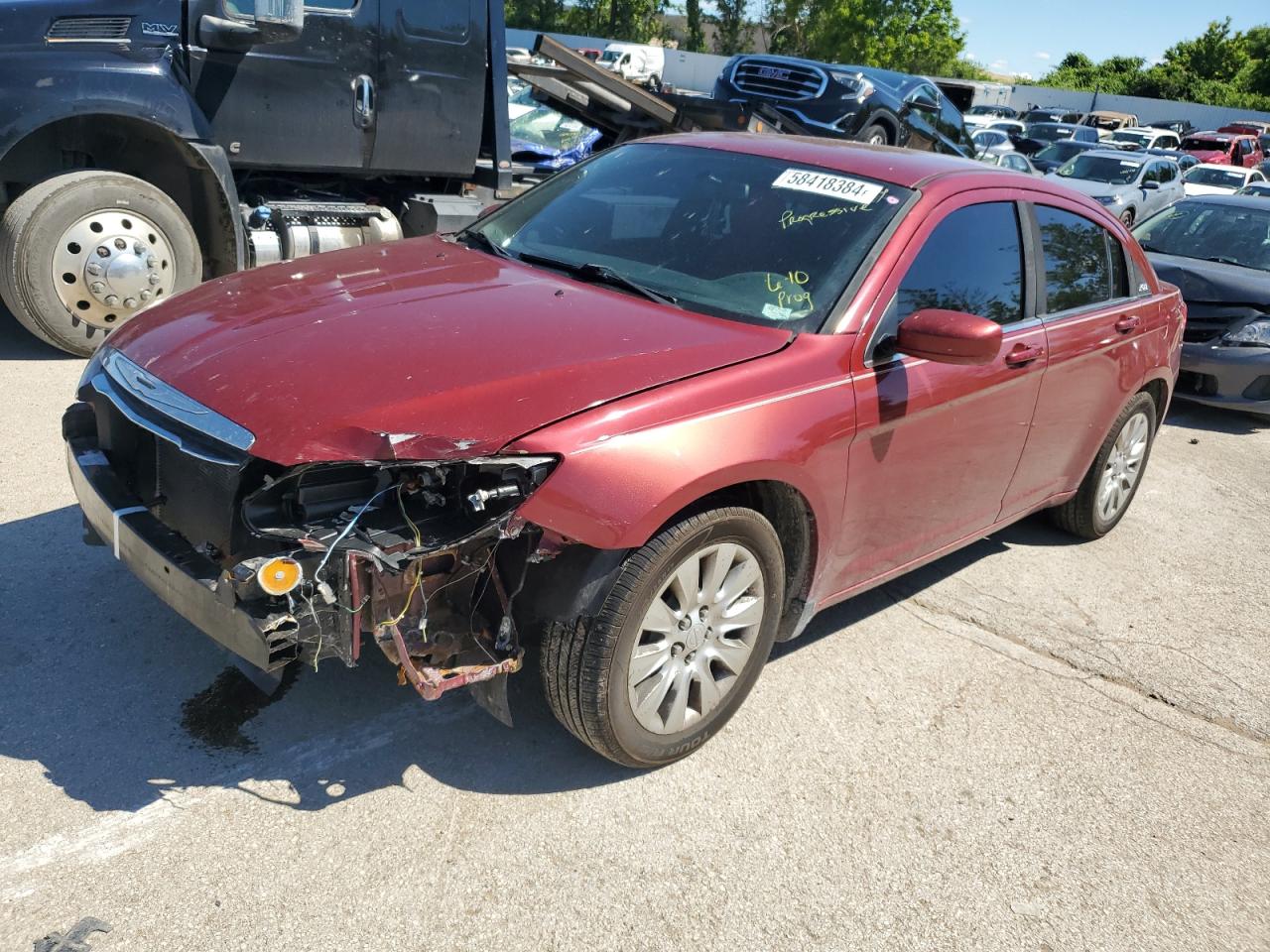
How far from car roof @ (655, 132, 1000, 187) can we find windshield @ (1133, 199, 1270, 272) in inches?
239

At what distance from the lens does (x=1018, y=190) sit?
14.0 ft

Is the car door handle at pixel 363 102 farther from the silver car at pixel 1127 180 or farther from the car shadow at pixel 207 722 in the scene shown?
the silver car at pixel 1127 180

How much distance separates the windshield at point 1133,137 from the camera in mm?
30734

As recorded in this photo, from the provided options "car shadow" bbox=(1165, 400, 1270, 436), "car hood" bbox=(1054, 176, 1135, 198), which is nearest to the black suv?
"car hood" bbox=(1054, 176, 1135, 198)

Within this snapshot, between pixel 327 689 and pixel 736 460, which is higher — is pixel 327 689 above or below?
below

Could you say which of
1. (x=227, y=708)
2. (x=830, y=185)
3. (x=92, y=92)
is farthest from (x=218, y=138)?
(x=227, y=708)

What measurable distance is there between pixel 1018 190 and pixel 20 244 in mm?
5037

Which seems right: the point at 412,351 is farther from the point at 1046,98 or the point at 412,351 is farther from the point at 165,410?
the point at 1046,98

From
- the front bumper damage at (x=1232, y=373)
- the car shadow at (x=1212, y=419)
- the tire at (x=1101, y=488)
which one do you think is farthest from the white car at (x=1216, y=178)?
the tire at (x=1101, y=488)

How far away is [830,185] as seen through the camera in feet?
12.7

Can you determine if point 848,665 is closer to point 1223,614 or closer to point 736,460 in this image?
point 736,460

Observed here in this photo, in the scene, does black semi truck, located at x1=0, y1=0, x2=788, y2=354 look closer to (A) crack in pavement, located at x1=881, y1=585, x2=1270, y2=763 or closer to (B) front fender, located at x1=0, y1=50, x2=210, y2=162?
(B) front fender, located at x1=0, y1=50, x2=210, y2=162

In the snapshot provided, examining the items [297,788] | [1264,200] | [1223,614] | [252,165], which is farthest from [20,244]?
[1264,200]

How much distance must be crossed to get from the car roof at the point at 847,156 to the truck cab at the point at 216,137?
3217 millimetres
